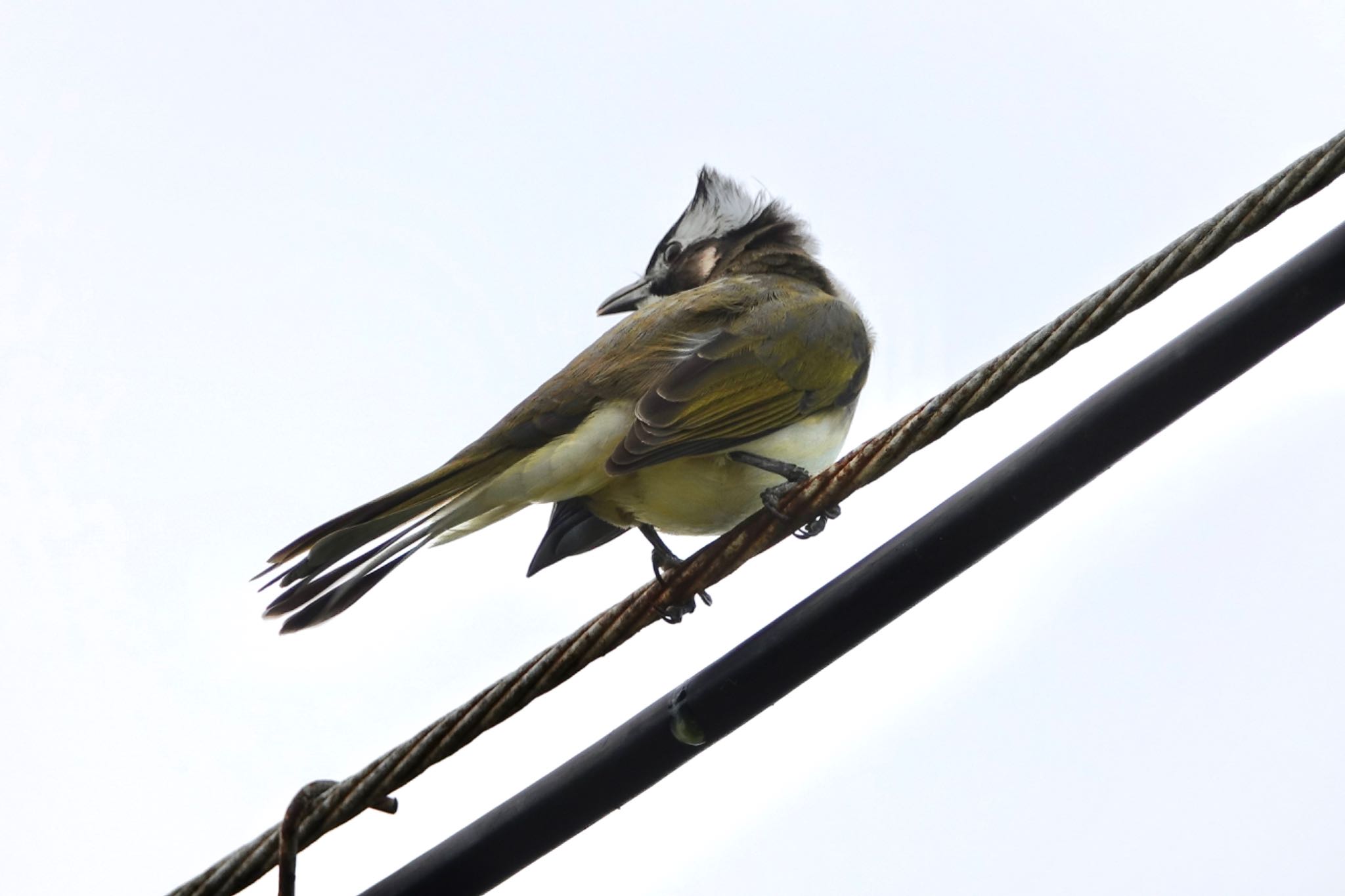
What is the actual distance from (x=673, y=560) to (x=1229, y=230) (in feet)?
9.26

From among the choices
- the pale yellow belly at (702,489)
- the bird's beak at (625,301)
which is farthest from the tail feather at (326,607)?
the bird's beak at (625,301)

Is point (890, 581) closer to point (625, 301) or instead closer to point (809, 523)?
point (809, 523)

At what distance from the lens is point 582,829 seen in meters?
2.76

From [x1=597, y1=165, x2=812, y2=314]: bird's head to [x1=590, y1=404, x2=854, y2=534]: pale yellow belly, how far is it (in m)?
1.51

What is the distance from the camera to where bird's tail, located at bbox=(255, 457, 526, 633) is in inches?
152

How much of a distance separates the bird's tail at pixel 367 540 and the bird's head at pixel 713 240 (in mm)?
2073

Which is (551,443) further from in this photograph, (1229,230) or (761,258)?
(1229,230)

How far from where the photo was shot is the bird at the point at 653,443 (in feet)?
13.1

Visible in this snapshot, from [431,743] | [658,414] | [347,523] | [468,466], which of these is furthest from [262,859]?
[658,414]

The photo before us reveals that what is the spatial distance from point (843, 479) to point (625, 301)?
10.8 ft

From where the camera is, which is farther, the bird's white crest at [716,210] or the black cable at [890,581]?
the bird's white crest at [716,210]

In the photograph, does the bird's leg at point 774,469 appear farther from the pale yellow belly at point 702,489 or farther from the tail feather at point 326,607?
the tail feather at point 326,607

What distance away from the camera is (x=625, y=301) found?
620cm

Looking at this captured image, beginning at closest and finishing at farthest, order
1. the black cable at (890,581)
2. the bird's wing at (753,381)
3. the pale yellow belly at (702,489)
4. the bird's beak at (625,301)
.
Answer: the black cable at (890,581) → the bird's wing at (753,381) → the pale yellow belly at (702,489) → the bird's beak at (625,301)
